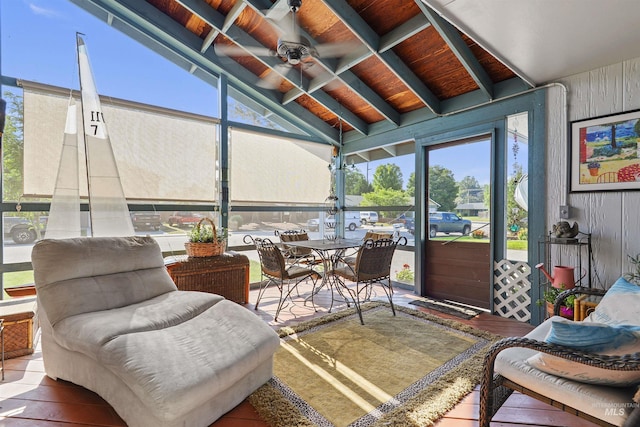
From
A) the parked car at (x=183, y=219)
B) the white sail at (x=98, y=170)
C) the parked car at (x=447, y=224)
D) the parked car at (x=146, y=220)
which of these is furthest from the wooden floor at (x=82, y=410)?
the parked car at (x=447, y=224)

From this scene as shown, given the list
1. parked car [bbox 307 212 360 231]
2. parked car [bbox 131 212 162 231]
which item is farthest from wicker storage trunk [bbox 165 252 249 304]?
parked car [bbox 307 212 360 231]

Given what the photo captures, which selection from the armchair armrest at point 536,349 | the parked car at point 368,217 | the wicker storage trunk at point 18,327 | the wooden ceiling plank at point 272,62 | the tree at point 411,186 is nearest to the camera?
the armchair armrest at point 536,349

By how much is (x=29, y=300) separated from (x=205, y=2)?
354 centimetres

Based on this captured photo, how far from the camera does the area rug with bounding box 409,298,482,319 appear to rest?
146 inches

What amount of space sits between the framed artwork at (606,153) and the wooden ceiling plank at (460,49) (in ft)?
3.27

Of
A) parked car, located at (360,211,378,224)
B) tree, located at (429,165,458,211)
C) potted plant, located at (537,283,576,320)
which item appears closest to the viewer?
potted plant, located at (537,283,576,320)

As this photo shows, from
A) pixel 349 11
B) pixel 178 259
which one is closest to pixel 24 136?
pixel 178 259

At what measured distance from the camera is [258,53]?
315cm

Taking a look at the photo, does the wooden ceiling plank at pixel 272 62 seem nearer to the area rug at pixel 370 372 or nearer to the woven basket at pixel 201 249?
the woven basket at pixel 201 249

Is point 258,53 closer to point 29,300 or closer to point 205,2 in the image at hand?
point 205,2

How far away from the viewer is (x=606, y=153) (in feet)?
9.44

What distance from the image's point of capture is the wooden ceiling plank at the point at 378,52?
2994 millimetres

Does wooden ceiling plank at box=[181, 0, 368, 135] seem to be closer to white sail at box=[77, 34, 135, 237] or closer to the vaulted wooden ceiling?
the vaulted wooden ceiling

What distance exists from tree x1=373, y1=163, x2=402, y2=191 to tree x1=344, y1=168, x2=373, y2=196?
0.19 meters
